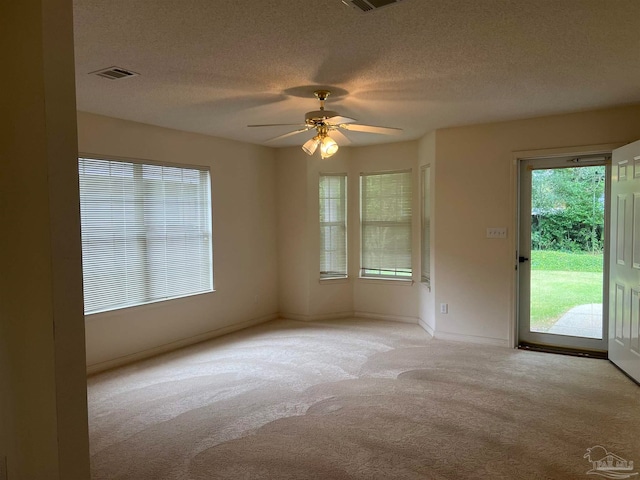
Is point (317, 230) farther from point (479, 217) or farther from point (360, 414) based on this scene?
point (360, 414)

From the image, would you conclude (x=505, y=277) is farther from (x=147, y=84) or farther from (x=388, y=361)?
(x=147, y=84)

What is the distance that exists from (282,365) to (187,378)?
91 centimetres

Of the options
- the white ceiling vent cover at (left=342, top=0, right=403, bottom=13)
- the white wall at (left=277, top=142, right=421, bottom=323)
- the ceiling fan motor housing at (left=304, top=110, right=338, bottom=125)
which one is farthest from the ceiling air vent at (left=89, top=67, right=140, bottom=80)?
the white wall at (left=277, top=142, right=421, bottom=323)

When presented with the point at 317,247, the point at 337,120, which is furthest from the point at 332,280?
the point at 337,120

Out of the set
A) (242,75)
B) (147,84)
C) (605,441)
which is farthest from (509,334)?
(147,84)

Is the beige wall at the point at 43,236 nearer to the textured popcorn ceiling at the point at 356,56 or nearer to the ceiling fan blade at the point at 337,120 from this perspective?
the textured popcorn ceiling at the point at 356,56

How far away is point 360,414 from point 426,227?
319 cm

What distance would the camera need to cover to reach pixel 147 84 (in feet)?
11.1

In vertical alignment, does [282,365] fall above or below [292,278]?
below

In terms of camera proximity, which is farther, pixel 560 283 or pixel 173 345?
pixel 173 345

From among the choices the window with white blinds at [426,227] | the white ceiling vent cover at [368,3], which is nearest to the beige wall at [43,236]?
the white ceiling vent cover at [368,3]

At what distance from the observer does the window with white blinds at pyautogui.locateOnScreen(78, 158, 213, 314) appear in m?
4.32

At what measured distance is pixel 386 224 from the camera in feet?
20.9

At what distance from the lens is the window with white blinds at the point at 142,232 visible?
432cm
